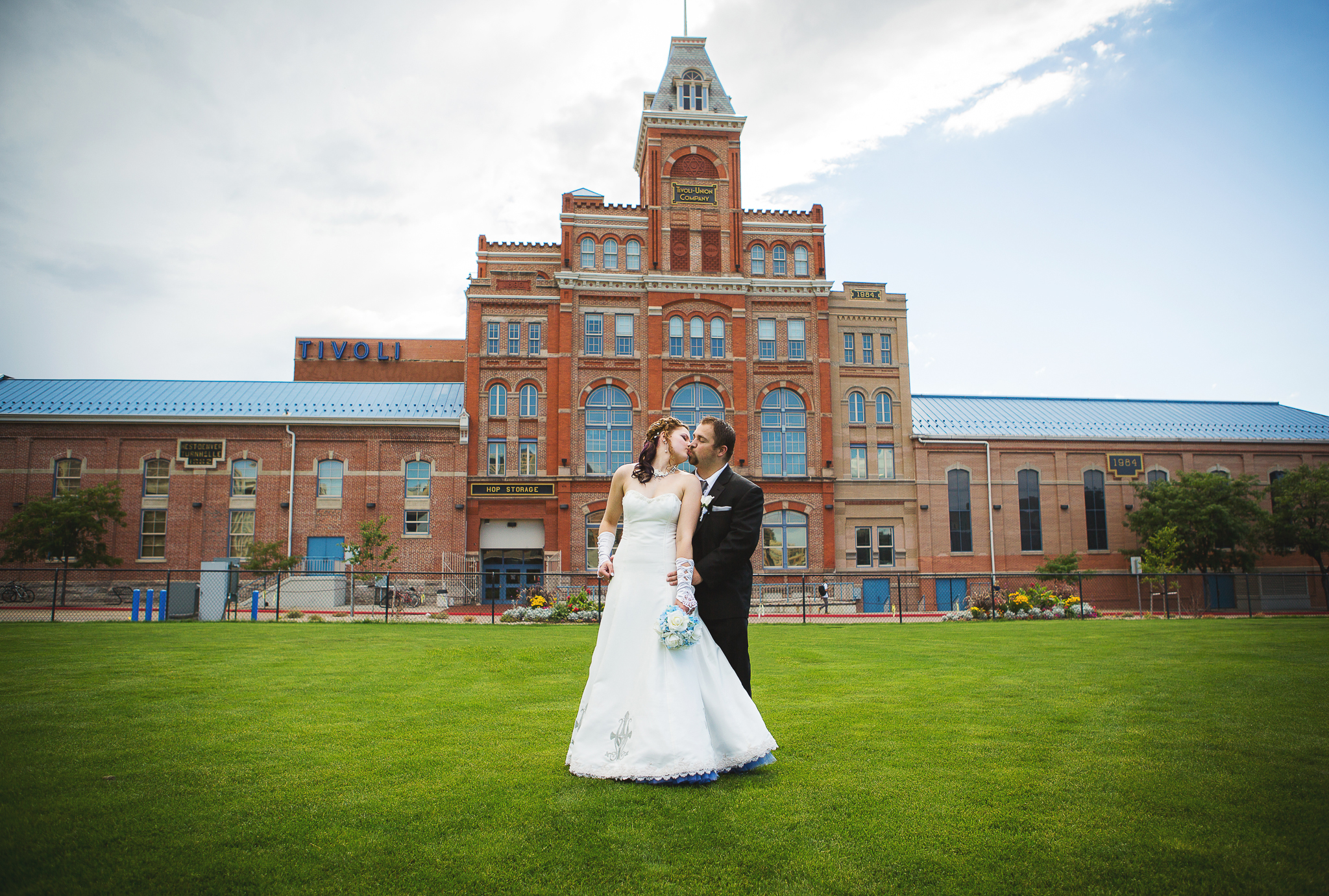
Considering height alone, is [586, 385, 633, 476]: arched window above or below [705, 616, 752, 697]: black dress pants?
above

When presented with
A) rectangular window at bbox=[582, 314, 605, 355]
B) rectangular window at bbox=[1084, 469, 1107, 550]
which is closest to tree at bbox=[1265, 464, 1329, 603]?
rectangular window at bbox=[1084, 469, 1107, 550]

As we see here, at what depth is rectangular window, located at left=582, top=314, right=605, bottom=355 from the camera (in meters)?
38.9

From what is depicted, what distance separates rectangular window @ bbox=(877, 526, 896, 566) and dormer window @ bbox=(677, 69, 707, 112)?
947 inches

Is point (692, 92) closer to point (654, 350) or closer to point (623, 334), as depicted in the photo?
point (623, 334)

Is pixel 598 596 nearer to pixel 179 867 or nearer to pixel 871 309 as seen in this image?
pixel 179 867

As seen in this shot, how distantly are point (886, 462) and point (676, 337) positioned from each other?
42.5ft

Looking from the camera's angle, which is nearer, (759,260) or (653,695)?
(653,695)

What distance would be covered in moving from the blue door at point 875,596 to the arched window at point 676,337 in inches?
578

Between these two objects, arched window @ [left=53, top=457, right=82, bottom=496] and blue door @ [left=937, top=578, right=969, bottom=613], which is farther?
blue door @ [left=937, top=578, right=969, bottom=613]

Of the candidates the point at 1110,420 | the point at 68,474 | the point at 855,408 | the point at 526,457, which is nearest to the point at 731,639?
the point at 526,457

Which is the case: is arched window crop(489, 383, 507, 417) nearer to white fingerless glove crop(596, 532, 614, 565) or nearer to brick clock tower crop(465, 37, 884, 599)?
brick clock tower crop(465, 37, 884, 599)

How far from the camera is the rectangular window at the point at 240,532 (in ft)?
120

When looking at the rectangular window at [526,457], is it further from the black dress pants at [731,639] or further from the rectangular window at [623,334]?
the black dress pants at [731,639]

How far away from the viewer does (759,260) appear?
4059cm
